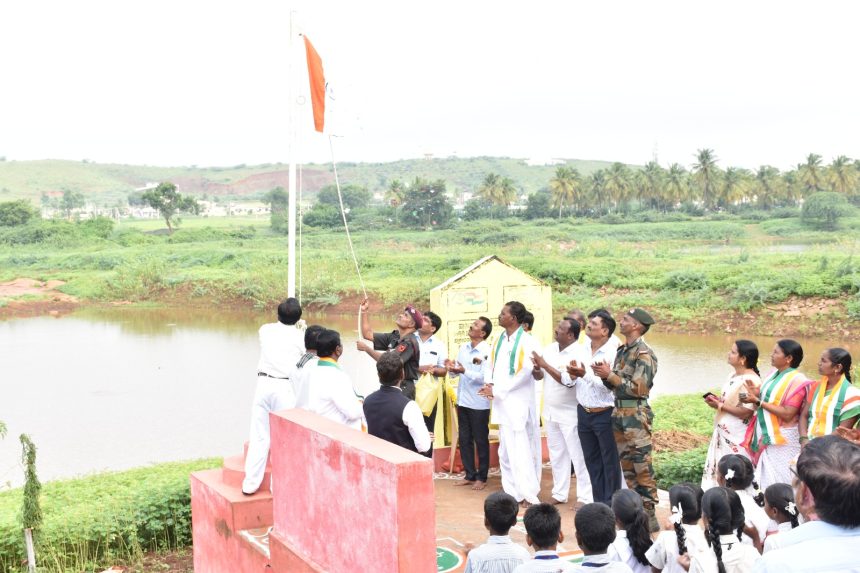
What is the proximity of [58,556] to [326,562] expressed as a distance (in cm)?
371

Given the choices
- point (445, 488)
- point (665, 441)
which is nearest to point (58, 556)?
point (445, 488)

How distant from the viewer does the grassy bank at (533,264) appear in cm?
2427

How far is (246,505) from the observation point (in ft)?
19.2

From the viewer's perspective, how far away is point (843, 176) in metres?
55.6

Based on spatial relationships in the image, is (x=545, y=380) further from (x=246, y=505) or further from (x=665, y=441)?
(x=665, y=441)

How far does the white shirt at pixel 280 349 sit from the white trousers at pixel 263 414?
68 mm

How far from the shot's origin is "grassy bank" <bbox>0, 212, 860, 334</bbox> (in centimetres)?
2427

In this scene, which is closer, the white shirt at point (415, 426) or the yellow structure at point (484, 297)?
the white shirt at point (415, 426)

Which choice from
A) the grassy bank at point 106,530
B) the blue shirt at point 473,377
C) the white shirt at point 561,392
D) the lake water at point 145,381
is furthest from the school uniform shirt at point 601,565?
the lake water at point 145,381

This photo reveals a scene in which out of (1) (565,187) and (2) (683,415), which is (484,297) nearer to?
(2) (683,415)

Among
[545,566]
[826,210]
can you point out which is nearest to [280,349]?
[545,566]

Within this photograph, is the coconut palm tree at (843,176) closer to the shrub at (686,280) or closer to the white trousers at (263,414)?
the shrub at (686,280)

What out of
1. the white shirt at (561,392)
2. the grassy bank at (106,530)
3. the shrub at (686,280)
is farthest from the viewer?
the shrub at (686,280)

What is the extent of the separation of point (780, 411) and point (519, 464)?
1918 mm
